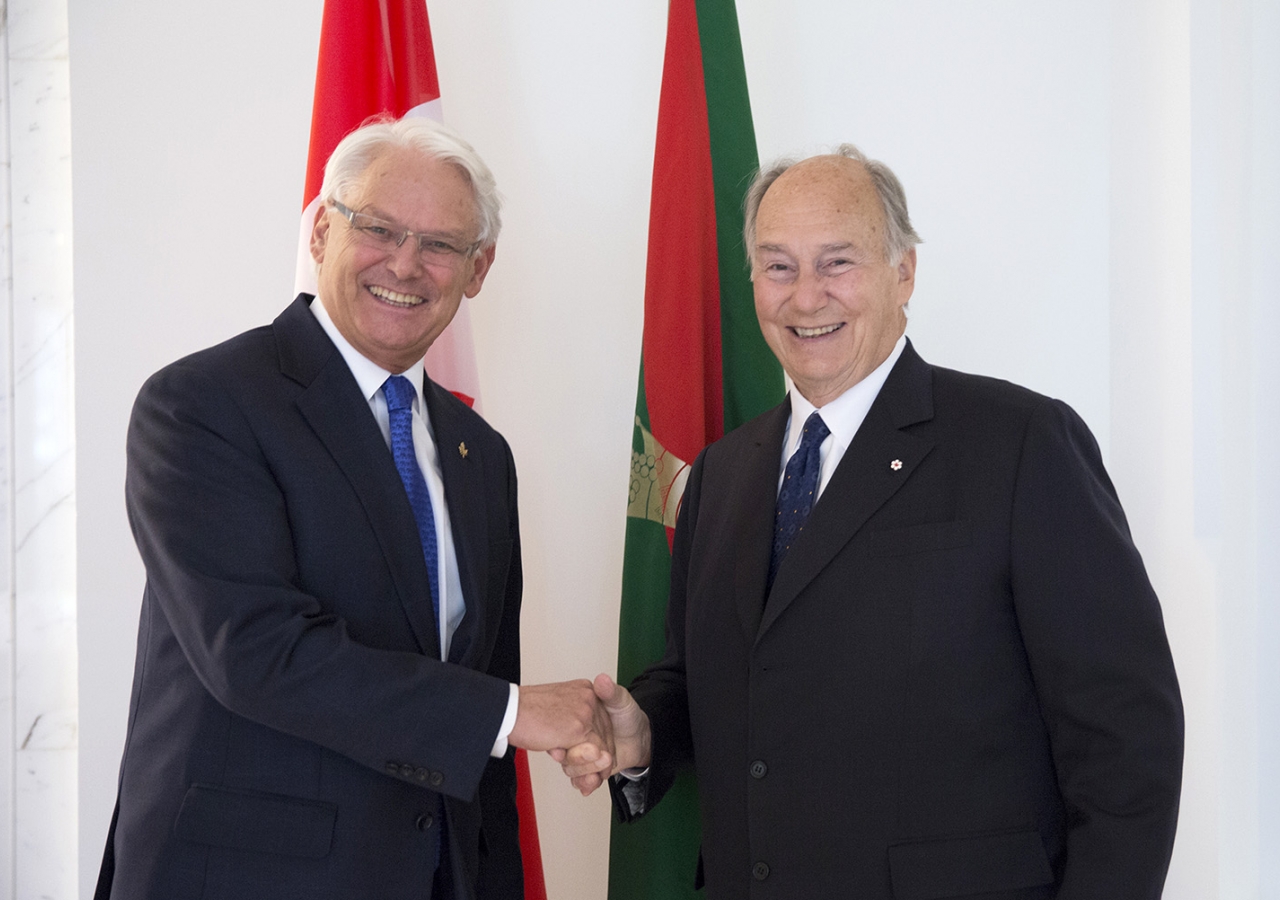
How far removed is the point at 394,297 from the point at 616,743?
1.01 meters

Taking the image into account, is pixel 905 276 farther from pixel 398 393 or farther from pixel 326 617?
pixel 326 617

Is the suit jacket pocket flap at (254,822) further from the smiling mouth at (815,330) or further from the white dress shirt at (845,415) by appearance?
the smiling mouth at (815,330)

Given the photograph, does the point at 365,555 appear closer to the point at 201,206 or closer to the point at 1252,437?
the point at 201,206

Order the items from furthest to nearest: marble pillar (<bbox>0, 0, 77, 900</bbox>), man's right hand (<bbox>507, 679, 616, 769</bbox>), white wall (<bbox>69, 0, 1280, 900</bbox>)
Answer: marble pillar (<bbox>0, 0, 77, 900</bbox>), white wall (<bbox>69, 0, 1280, 900</bbox>), man's right hand (<bbox>507, 679, 616, 769</bbox>)

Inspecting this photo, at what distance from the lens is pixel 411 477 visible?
2111mm

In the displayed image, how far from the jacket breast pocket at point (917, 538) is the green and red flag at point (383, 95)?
133 centimetres

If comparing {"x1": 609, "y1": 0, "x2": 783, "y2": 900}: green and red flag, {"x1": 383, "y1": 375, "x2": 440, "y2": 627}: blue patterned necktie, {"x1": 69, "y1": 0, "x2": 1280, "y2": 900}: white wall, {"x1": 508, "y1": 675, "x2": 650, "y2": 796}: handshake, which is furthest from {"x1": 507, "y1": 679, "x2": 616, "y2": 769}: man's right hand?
{"x1": 69, "y1": 0, "x2": 1280, "y2": 900}: white wall

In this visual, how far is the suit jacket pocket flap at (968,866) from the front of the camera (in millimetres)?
1790

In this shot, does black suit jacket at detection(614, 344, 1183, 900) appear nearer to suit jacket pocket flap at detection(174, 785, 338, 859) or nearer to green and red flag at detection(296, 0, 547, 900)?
suit jacket pocket flap at detection(174, 785, 338, 859)

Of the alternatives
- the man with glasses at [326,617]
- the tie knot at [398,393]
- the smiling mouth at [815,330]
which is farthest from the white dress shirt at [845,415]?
the tie knot at [398,393]

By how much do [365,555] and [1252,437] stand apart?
2261mm

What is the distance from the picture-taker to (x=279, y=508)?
6.23 feet

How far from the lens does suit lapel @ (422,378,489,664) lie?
82.7 inches

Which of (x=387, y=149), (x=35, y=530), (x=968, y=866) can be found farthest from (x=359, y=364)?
(x=35, y=530)
